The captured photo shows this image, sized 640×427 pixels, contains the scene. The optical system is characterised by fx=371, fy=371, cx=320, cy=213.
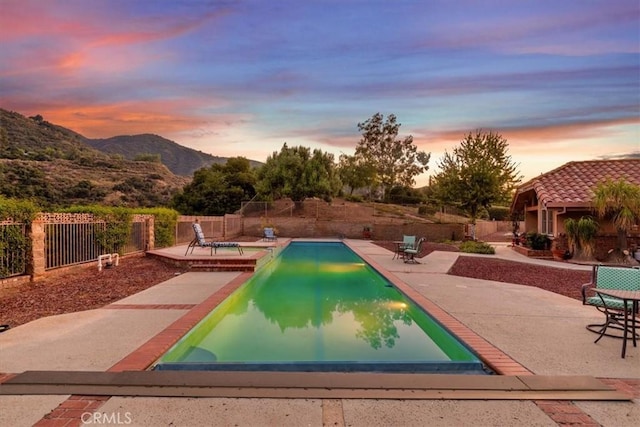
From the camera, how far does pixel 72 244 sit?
9.20 m

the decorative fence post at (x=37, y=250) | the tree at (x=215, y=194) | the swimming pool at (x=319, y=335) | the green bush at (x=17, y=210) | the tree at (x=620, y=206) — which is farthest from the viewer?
the tree at (x=215, y=194)

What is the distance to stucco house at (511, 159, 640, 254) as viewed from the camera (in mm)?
12852

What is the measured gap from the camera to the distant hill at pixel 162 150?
7319cm

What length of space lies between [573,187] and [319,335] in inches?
518

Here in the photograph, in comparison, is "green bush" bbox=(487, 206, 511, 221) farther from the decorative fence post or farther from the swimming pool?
the decorative fence post

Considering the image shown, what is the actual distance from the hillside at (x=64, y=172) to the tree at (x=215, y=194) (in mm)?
5336

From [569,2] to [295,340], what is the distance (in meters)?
12.0

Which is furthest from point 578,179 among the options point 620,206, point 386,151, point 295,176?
point 386,151

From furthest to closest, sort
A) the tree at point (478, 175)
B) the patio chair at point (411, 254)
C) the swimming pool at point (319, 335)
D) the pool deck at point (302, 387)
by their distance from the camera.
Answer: the tree at point (478, 175) < the patio chair at point (411, 254) < the swimming pool at point (319, 335) < the pool deck at point (302, 387)

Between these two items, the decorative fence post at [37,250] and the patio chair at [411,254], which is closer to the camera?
the decorative fence post at [37,250]

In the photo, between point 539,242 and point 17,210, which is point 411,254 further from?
point 17,210

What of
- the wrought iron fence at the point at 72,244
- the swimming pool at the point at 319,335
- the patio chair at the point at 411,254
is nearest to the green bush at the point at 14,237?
the wrought iron fence at the point at 72,244

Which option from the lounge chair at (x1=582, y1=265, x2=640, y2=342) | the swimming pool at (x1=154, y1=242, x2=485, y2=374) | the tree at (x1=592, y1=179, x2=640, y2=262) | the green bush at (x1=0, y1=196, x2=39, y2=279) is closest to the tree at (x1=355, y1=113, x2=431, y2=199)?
the tree at (x1=592, y1=179, x2=640, y2=262)

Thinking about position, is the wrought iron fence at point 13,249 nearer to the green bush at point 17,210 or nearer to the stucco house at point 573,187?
the green bush at point 17,210
